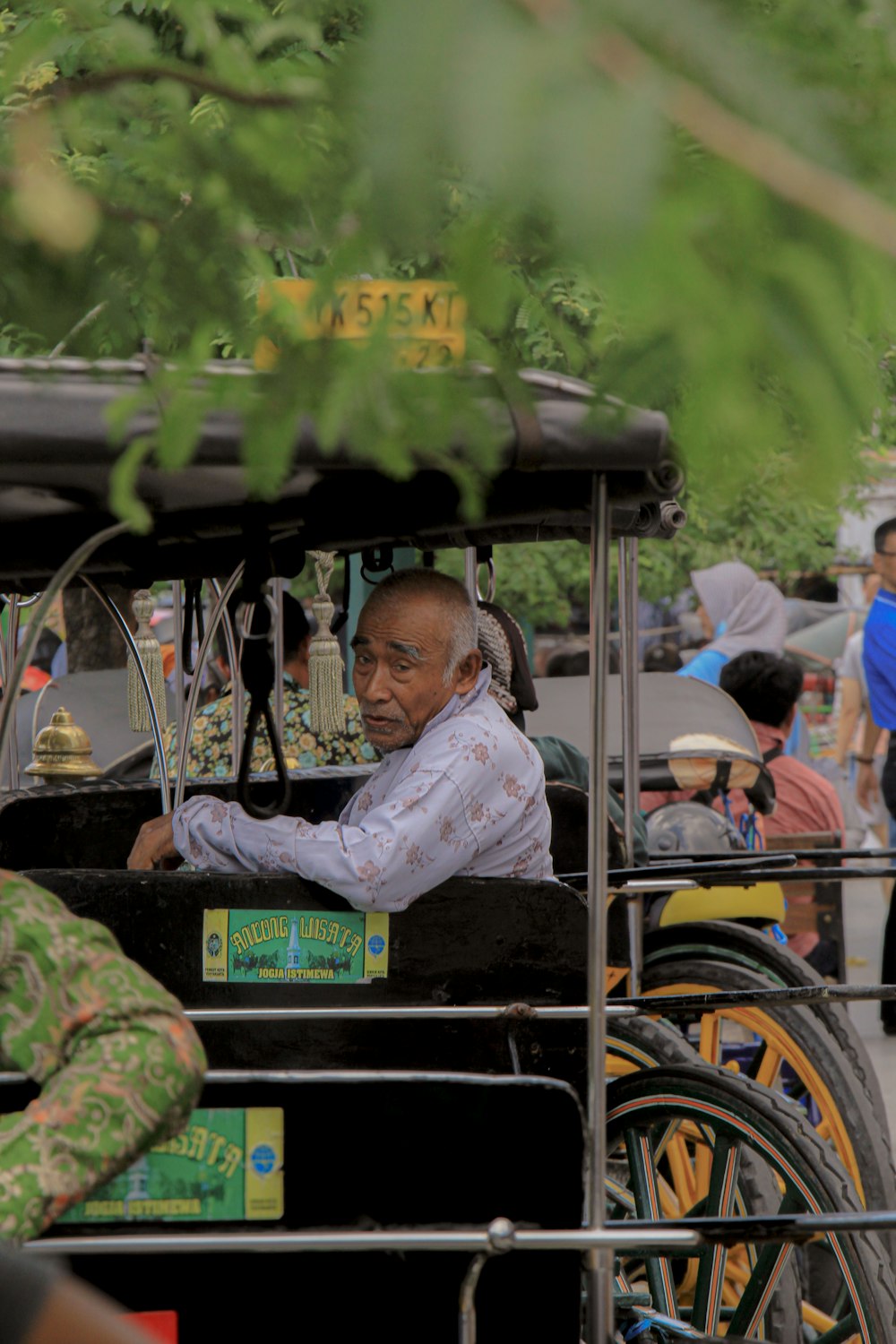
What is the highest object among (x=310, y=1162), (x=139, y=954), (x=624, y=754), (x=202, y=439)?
(x=202, y=439)

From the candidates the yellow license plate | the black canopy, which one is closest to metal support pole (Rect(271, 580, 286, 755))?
the black canopy

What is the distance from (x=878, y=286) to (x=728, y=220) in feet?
0.49

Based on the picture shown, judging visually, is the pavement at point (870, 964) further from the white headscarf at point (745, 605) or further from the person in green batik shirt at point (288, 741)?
the person in green batik shirt at point (288, 741)

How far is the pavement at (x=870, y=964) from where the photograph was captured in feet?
23.5

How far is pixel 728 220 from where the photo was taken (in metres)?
1.26

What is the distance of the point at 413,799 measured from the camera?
10.6ft

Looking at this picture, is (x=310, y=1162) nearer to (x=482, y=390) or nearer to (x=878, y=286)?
(x=482, y=390)

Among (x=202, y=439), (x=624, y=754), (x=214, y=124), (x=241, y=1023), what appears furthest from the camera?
(x=624, y=754)

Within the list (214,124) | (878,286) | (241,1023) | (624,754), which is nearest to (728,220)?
(878,286)

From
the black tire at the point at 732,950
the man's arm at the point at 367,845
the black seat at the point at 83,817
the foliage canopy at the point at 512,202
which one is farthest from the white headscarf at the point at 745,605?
the foliage canopy at the point at 512,202

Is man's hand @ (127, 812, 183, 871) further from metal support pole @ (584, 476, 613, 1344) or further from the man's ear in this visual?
metal support pole @ (584, 476, 613, 1344)

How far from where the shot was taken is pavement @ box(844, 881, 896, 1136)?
23.5ft

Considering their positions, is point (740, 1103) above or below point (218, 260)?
below

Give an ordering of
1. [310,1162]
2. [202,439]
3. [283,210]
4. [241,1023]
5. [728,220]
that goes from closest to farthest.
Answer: [728,220] → [283,210] → [202,439] → [310,1162] → [241,1023]
